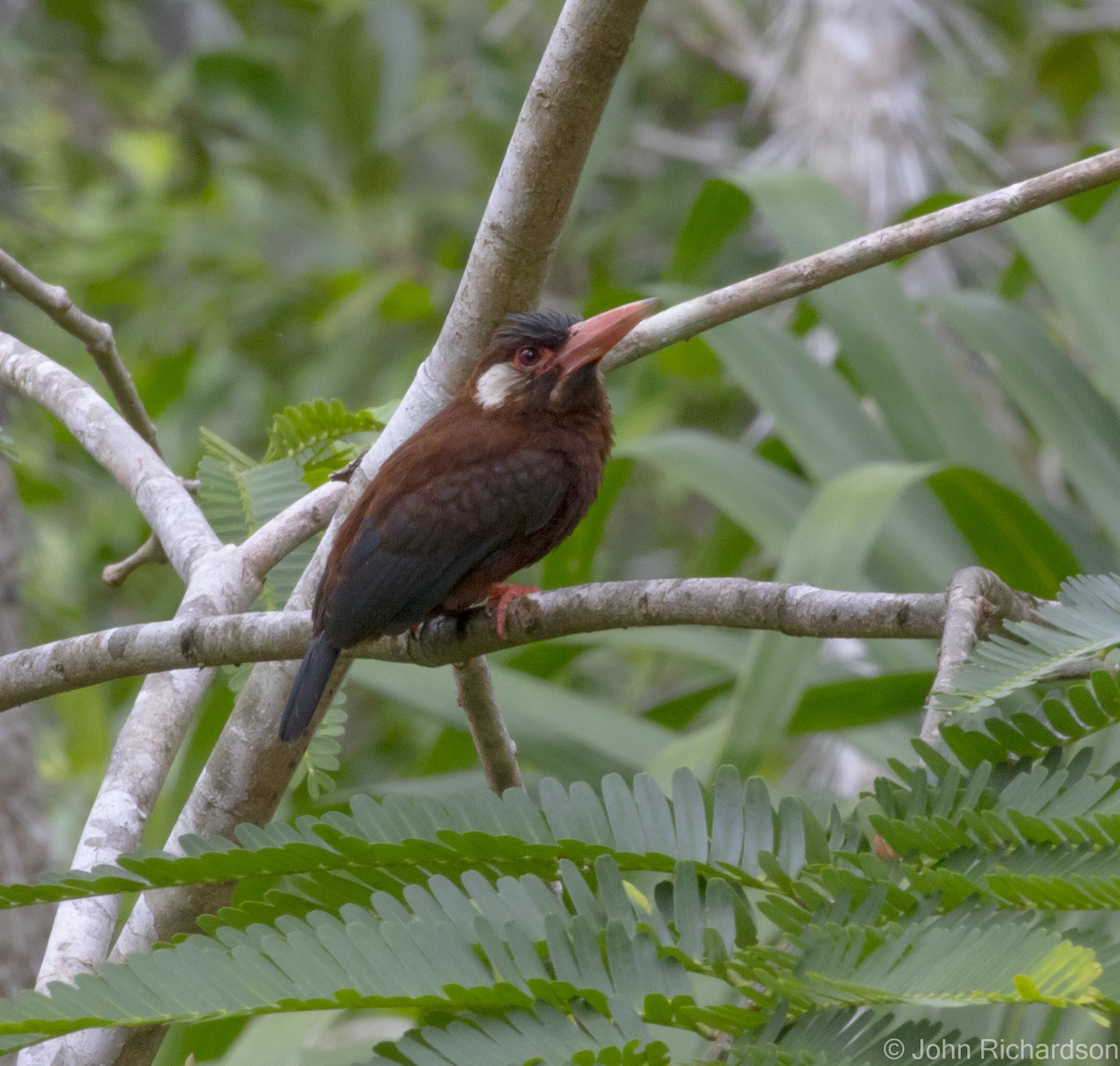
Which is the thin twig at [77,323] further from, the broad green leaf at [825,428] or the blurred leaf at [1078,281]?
the blurred leaf at [1078,281]

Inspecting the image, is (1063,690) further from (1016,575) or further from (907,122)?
(907,122)

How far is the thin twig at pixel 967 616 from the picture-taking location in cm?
121

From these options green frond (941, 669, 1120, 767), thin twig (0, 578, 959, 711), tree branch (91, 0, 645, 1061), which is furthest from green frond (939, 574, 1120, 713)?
tree branch (91, 0, 645, 1061)

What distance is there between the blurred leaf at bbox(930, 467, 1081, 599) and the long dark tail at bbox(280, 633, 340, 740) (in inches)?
68.8

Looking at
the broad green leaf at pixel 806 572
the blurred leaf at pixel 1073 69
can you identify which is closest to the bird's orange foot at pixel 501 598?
the broad green leaf at pixel 806 572

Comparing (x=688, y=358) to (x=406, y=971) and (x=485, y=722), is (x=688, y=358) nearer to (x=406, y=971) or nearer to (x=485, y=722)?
(x=485, y=722)

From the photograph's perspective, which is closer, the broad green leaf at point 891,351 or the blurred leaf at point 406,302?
the broad green leaf at point 891,351

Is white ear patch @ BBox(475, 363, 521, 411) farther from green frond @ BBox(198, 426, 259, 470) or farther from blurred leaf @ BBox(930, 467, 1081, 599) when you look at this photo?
blurred leaf @ BBox(930, 467, 1081, 599)

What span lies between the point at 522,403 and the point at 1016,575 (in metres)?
1.60

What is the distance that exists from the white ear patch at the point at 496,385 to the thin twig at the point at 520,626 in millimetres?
453

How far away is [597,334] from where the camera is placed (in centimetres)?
236

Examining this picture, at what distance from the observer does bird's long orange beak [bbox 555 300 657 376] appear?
228 cm

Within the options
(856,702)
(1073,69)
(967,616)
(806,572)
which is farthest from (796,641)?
(1073,69)

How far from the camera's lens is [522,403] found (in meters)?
2.48
